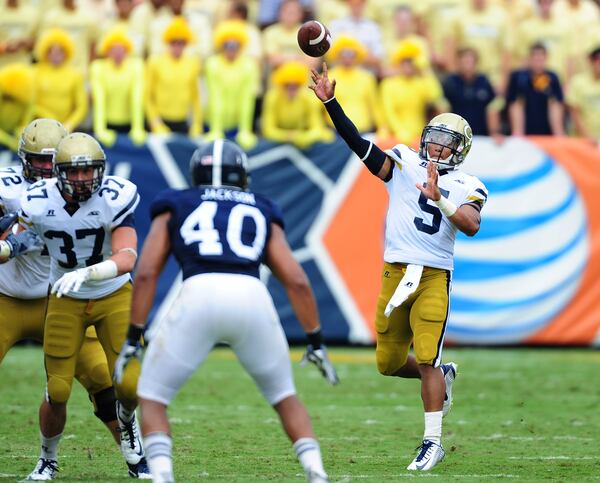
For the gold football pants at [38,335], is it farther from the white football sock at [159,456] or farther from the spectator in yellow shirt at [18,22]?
the spectator in yellow shirt at [18,22]

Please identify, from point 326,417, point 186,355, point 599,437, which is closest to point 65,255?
point 186,355

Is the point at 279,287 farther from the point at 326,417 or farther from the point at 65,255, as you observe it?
the point at 65,255

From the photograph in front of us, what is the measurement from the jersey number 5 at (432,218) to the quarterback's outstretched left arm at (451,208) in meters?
0.15

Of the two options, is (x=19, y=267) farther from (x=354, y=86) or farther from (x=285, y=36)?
(x=285, y=36)

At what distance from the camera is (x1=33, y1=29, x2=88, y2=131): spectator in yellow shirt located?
11.4 metres

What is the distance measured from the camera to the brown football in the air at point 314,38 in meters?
6.74

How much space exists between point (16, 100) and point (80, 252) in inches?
231

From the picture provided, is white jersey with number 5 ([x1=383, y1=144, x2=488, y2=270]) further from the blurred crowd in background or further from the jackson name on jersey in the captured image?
the blurred crowd in background

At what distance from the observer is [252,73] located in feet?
38.1

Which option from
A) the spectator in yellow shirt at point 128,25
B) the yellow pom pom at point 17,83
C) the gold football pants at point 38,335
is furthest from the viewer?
the spectator in yellow shirt at point 128,25

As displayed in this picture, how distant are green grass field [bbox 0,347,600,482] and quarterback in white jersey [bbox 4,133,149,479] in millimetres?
360

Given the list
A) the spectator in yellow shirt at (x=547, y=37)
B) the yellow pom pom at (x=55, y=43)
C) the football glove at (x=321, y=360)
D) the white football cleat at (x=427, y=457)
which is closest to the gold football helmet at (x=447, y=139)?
the white football cleat at (x=427, y=457)

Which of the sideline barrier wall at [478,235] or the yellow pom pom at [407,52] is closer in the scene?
the sideline barrier wall at [478,235]

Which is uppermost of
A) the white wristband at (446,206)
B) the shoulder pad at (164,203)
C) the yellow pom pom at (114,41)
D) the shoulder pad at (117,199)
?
the yellow pom pom at (114,41)
